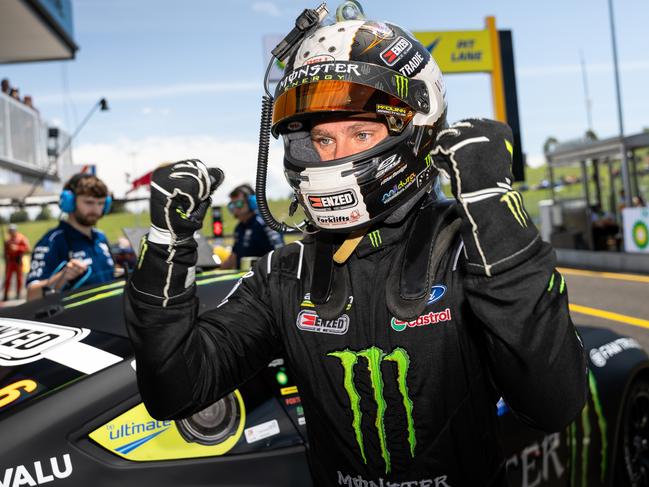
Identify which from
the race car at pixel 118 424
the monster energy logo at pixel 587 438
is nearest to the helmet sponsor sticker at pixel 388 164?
the race car at pixel 118 424

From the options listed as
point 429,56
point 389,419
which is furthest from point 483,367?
point 429,56

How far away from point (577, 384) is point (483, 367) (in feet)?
0.82

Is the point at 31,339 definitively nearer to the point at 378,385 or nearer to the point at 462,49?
the point at 378,385

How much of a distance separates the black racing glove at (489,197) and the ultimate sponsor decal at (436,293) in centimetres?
24

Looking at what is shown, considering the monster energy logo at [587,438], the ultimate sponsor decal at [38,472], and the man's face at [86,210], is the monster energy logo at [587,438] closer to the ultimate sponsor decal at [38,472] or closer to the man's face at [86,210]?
the ultimate sponsor decal at [38,472]

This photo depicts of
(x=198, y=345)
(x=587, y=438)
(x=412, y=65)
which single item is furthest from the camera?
(x=587, y=438)

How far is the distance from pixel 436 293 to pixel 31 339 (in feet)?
4.80

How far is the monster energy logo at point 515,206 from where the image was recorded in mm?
1276

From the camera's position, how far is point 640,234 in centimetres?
1416

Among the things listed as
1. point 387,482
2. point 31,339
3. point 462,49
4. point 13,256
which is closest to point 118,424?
point 31,339

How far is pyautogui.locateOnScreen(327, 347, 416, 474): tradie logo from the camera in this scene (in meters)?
1.53

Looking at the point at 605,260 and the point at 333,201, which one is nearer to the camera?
the point at 333,201

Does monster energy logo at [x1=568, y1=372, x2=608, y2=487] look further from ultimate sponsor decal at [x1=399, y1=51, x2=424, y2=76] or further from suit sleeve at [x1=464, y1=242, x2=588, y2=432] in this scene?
ultimate sponsor decal at [x1=399, y1=51, x2=424, y2=76]

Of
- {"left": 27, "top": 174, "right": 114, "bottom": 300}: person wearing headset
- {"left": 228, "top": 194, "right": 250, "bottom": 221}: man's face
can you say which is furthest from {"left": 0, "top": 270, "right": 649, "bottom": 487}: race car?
{"left": 228, "top": 194, "right": 250, "bottom": 221}: man's face
